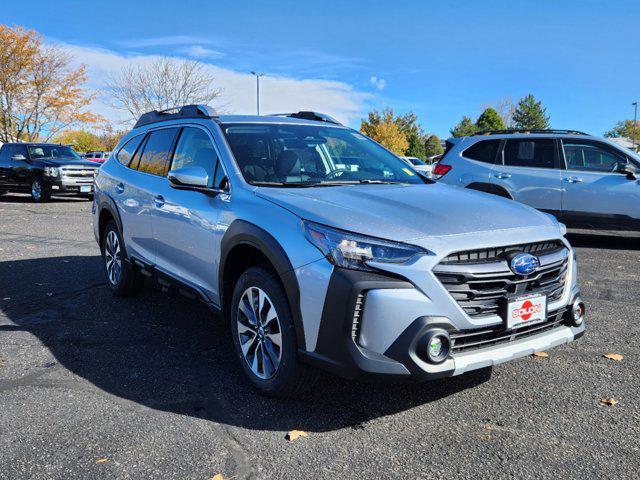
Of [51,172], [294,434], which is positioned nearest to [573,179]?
[294,434]

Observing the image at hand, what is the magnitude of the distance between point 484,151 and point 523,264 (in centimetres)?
711

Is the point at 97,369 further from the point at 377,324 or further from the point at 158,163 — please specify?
the point at 377,324

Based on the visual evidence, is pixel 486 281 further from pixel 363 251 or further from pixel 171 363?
pixel 171 363

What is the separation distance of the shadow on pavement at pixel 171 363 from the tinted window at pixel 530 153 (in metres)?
6.29

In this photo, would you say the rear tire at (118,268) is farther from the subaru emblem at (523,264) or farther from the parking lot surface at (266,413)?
the subaru emblem at (523,264)

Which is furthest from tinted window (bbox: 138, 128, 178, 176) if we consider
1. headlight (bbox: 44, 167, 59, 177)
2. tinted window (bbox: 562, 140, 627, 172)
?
headlight (bbox: 44, 167, 59, 177)

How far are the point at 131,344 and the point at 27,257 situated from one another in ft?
14.6

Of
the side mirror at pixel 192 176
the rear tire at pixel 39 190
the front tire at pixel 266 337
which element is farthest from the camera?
the rear tire at pixel 39 190

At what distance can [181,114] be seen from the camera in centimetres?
495

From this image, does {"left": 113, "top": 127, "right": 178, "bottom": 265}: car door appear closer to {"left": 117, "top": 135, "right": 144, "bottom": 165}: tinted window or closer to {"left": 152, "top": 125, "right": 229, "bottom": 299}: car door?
{"left": 117, "top": 135, "right": 144, "bottom": 165}: tinted window

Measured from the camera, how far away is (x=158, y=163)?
16.4ft

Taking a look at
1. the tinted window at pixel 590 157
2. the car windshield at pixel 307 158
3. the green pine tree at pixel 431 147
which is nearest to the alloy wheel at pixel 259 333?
the car windshield at pixel 307 158

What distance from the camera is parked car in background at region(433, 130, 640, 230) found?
29.2 ft

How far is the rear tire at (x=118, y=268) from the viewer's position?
559 cm
